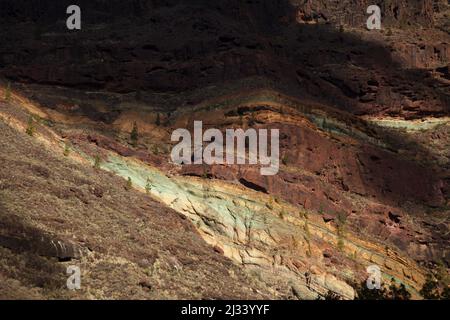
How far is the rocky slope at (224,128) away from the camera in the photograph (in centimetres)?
2853

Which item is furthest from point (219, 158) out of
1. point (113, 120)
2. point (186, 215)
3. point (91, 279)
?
point (91, 279)

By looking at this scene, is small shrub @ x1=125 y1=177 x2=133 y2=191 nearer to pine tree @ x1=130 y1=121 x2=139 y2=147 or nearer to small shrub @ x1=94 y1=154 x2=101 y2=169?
small shrub @ x1=94 y1=154 x2=101 y2=169

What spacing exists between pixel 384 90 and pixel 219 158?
30470 millimetres

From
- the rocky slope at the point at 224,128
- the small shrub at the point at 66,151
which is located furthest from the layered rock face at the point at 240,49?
the small shrub at the point at 66,151

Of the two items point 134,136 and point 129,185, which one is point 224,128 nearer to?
point 134,136

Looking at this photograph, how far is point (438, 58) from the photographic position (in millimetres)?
79625

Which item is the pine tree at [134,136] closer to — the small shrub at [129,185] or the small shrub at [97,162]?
the small shrub at [97,162]

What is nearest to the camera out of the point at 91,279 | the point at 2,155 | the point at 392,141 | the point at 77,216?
the point at 91,279

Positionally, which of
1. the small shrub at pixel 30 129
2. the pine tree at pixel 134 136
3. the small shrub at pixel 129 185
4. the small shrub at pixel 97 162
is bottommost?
the small shrub at pixel 129 185

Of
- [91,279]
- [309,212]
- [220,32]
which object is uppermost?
[220,32]

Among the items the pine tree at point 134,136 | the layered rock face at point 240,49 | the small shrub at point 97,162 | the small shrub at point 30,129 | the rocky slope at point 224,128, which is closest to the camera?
the rocky slope at point 224,128

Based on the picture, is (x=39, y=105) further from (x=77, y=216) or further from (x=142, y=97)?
(x=77, y=216)

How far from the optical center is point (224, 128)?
48.4m

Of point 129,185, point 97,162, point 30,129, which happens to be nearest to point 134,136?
point 97,162
